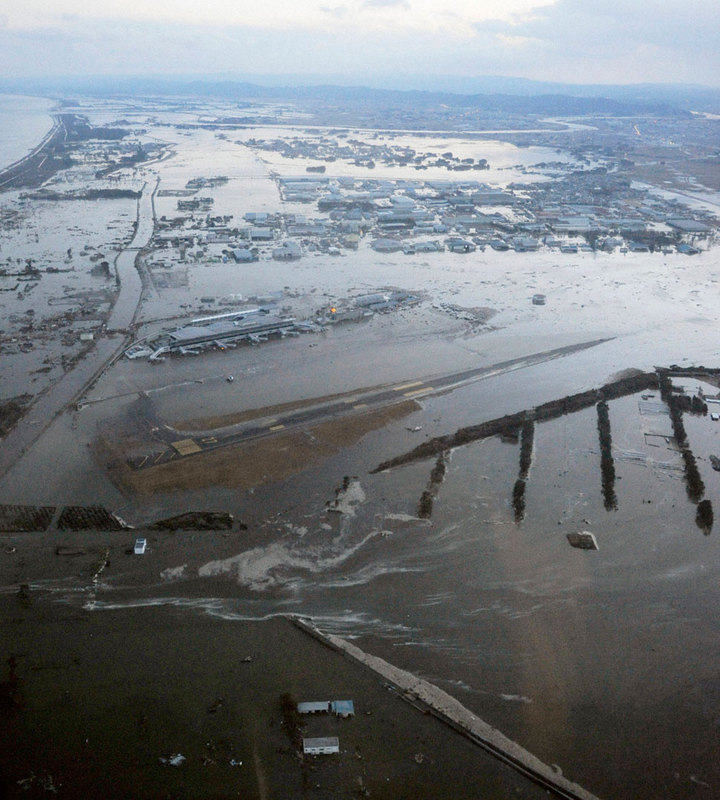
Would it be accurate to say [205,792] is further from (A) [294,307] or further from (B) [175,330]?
(A) [294,307]

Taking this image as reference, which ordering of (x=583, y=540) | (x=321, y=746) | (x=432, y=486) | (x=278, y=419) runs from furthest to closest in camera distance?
(x=278, y=419), (x=432, y=486), (x=583, y=540), (x=321, y=746)

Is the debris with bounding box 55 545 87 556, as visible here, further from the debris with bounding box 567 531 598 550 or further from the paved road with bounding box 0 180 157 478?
the debris with bounding box 567 531 598 550

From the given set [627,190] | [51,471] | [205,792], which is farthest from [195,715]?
[627,190]

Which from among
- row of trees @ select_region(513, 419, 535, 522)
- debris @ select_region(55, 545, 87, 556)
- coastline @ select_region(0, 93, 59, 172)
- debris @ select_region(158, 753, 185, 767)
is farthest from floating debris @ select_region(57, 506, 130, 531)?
coastline @ select_region(0, 93, 59, 172)

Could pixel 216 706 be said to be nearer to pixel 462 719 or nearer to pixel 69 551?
pixel 462 719

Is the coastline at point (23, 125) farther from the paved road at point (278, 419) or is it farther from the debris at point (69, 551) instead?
the debris at point (69, 551)

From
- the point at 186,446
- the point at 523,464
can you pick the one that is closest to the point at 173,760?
the point at 186,446
